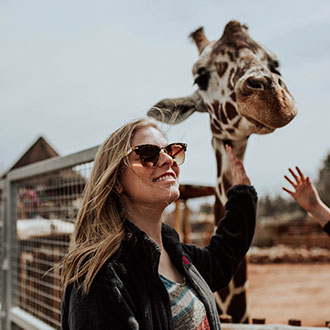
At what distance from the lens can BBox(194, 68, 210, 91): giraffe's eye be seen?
9.77 ft

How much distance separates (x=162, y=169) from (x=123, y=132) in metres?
0.25

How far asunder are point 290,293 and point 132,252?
1111cm

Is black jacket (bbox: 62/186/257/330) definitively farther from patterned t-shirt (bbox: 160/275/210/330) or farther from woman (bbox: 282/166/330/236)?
woman (bbox: 282/166/330/236)

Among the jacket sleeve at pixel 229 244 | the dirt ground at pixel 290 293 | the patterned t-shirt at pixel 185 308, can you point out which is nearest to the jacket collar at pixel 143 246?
the patterned t-shirt at pixel 185 308

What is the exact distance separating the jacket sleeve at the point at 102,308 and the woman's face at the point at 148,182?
0.40 meters

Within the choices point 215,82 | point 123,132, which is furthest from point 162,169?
point 215,82

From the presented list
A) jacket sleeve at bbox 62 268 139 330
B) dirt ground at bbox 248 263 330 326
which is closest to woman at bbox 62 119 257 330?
jacket sleeve at bbox 62 268 139 330

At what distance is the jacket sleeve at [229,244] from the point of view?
7.02 feet

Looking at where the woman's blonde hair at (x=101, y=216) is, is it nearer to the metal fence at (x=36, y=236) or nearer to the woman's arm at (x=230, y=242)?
the woman's arm at (x=230, y=242)

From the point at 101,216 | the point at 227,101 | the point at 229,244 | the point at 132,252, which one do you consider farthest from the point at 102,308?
the point at 227,101

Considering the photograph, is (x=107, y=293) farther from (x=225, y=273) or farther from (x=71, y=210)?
(x=71, y=210)

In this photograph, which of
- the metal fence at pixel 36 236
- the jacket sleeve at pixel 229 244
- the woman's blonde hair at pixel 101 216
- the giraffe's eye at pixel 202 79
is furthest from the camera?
the metal fence at pixel 36 236

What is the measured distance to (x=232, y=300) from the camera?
2982mm

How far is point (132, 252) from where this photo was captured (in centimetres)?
166
